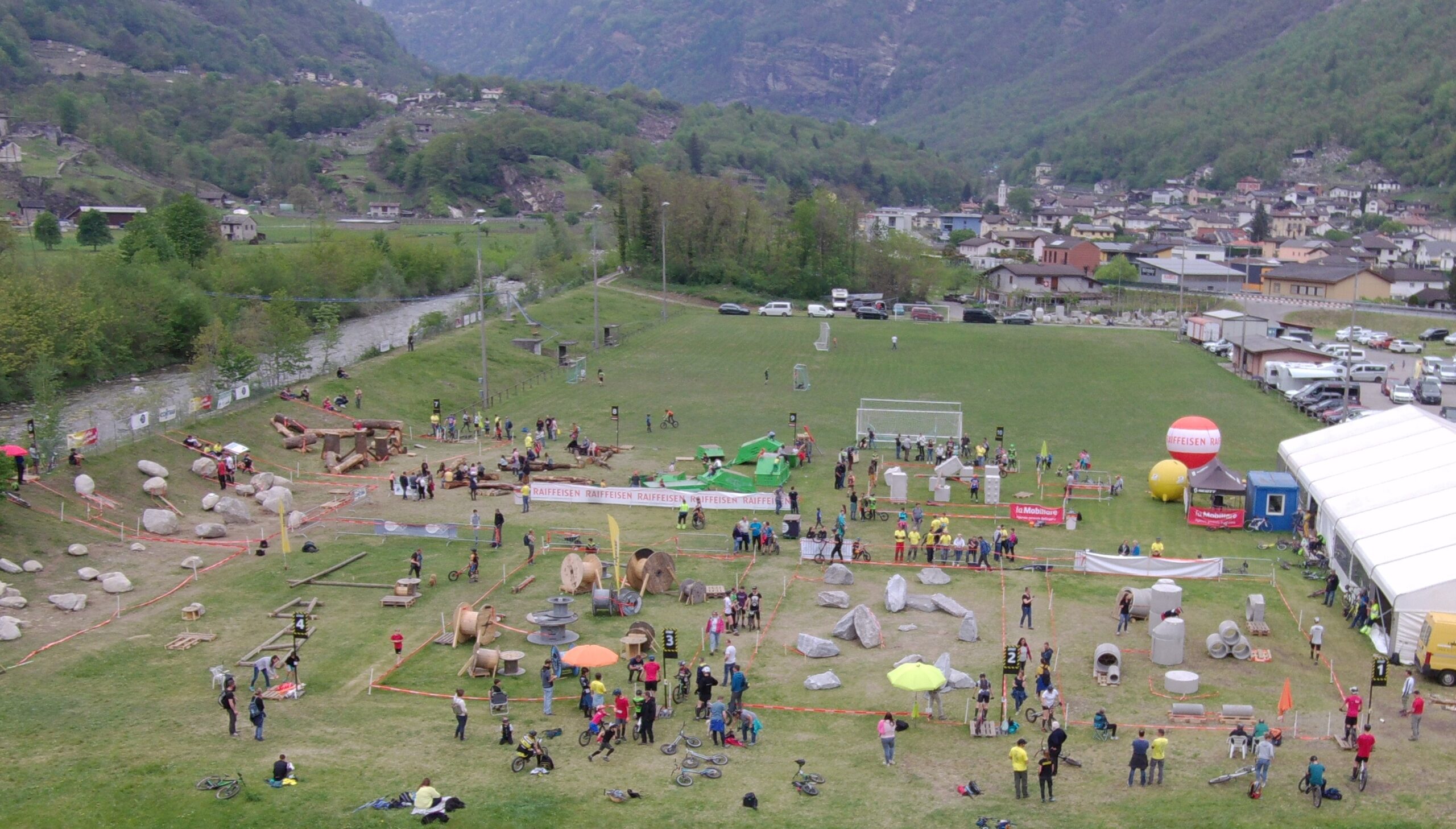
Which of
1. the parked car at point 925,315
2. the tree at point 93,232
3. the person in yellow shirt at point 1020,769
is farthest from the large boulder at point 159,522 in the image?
the tree at point 93,232

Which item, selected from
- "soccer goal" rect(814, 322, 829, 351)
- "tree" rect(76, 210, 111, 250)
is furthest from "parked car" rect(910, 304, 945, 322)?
"tree" rect(76, 210, 111, 250)

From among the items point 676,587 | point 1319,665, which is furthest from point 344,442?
point 1319,665

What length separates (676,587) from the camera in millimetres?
33000

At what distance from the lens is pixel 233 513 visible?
1532 inches

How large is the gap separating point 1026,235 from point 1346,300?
57141 mm

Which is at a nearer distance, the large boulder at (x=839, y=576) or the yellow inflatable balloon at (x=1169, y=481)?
the large boulder at (x=839, y=576)

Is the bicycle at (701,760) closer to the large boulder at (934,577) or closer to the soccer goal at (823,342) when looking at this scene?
the large boulder at (934,577)

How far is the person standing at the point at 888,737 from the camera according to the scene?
2244cm

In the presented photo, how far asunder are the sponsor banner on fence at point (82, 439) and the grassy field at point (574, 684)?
152 centimetres

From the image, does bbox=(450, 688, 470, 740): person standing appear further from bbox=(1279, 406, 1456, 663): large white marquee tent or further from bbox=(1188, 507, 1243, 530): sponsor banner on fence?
bbox=(1188, 507, 1243, 530): sponsor banner on fence

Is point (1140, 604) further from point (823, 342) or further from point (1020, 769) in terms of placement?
point (823, 342)

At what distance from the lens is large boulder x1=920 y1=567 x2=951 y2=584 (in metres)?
33.8

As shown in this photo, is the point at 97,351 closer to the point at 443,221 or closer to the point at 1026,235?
the point at 443,221

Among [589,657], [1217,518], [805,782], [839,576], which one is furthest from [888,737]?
[1217,518]
